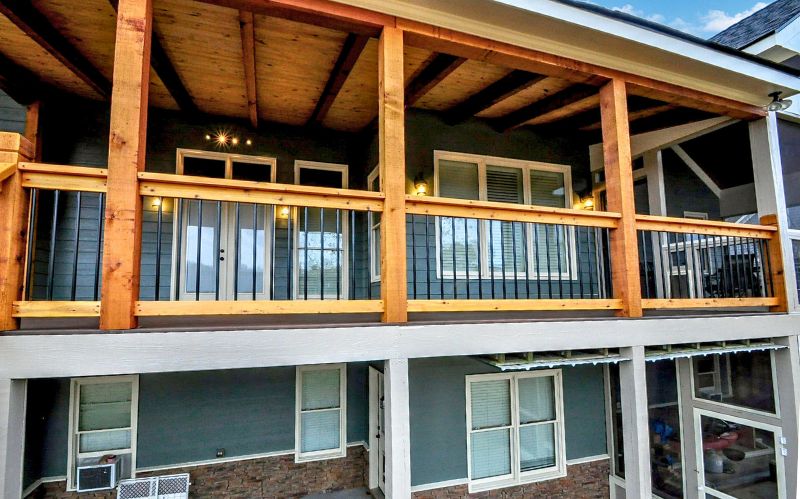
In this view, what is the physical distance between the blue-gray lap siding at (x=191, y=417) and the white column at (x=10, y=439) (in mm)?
2758

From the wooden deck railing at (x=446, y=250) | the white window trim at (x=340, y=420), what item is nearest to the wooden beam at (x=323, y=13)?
the wooden deck railing at (x=446, y=250)

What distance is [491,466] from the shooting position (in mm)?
5688

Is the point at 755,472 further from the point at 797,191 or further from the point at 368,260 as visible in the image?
the point at 368,260

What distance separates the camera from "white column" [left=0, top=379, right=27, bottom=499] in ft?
7.80

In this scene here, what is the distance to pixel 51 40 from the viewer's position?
389 centimetres

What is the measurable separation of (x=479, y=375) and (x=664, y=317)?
7.99 feet

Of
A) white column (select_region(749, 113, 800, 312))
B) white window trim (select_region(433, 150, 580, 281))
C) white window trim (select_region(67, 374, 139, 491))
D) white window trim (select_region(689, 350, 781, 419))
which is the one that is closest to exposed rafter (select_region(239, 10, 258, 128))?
white window trim (select_region(433, 150, 580, 281))

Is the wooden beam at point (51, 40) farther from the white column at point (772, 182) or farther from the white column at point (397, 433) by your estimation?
the white column at point (772, 182)

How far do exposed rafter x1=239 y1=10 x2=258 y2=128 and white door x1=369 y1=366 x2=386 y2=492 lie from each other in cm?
386

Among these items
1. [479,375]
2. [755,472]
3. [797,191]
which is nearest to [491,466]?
[479,375]

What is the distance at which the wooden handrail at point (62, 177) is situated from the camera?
2.59 meters

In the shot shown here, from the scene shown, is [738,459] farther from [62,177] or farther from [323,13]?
[62,177]

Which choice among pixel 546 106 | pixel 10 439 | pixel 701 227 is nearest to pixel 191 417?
pixel 10 439

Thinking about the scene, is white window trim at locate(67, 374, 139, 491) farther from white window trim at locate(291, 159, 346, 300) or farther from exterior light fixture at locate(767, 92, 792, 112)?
exterior light fixture at locate(767, 92, 792, 112)
